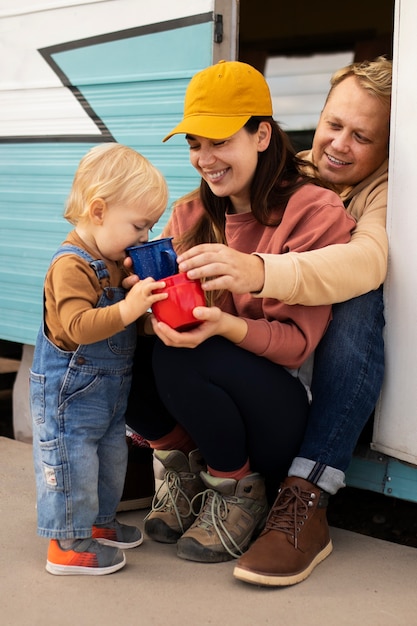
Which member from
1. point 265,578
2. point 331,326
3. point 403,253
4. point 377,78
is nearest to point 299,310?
point 331,326

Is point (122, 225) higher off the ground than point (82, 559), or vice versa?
point (122, 225)

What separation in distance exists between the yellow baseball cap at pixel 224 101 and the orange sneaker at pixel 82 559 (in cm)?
113

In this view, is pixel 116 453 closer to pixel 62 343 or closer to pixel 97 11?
pixel 62 343

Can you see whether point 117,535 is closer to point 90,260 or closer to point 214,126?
point 90,260

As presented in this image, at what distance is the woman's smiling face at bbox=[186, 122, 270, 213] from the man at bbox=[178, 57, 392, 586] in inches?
12.2

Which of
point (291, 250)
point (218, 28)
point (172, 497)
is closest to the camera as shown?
point (291, 250)

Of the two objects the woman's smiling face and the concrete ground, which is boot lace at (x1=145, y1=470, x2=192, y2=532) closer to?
the concrete ground

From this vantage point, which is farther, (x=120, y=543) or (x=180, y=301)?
(x=120, y=543)

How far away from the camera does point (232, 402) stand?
Answer: 214 centimetres

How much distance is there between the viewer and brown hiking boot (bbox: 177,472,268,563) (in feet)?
7.26

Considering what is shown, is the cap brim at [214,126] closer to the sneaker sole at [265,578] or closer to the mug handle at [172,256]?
the mug handle at [172,256]

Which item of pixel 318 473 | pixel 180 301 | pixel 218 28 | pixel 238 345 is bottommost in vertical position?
pixel 318 473

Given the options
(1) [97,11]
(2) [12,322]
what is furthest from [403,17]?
(2) [12,322]

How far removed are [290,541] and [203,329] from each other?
603 millimetres
